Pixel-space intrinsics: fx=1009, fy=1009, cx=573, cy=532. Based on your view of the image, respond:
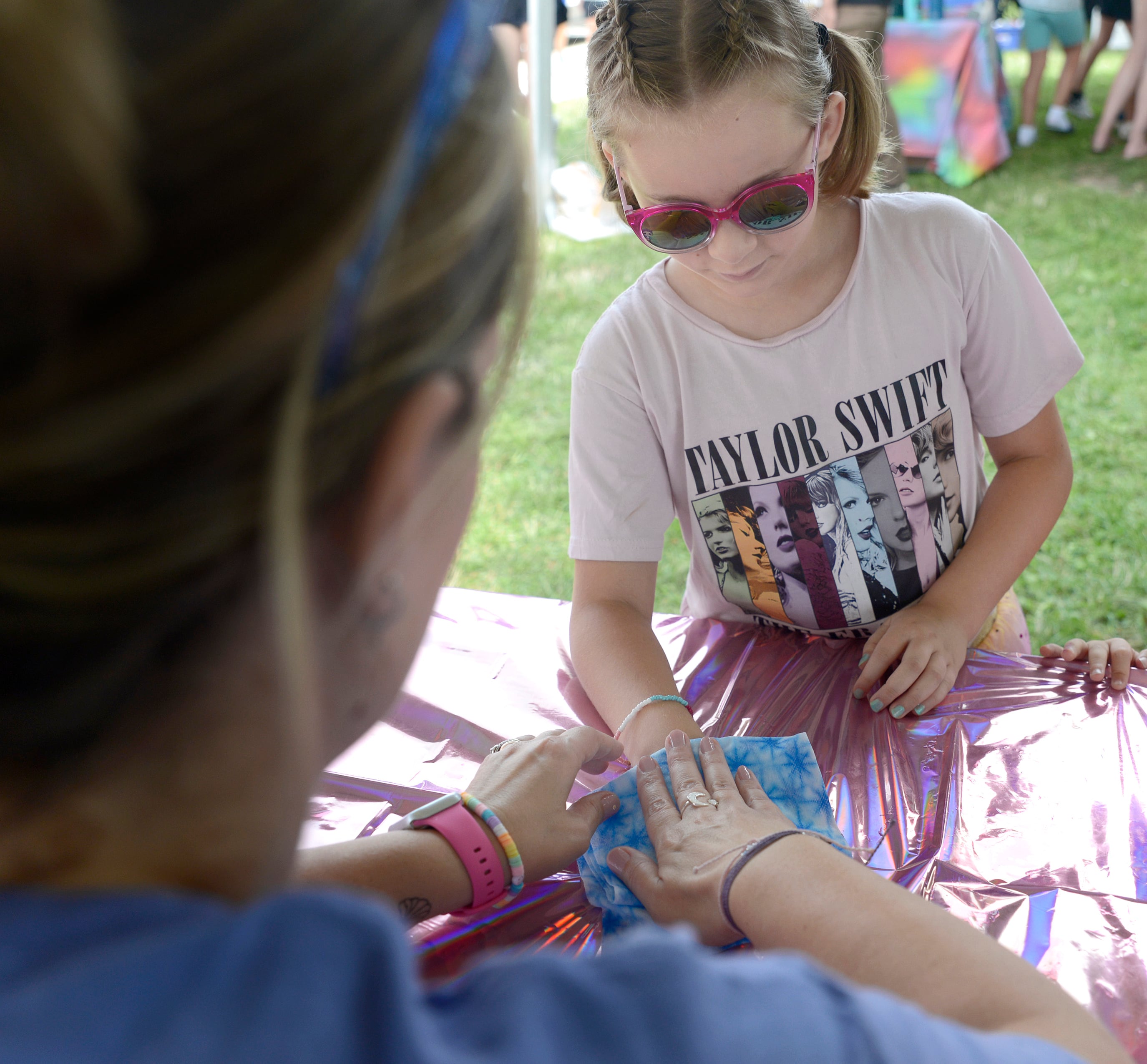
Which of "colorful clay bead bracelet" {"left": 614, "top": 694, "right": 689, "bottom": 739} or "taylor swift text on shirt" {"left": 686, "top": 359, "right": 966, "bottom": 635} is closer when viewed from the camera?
"colorful clay bead bracelet" {"left": 614, "top": 694, "right": 689, "bottom": 739}

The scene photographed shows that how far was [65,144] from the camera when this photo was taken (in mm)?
345

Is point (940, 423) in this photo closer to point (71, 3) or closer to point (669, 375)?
point (669, 375)

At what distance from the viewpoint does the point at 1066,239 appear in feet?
16.8

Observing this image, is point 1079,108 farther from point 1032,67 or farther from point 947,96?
point 947,96

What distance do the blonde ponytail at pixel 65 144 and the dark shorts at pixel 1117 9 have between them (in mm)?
7868

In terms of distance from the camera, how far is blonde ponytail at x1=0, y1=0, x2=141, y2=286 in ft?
1.11

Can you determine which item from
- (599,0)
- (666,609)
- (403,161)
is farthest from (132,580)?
(599,0)

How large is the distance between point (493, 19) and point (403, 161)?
17cm

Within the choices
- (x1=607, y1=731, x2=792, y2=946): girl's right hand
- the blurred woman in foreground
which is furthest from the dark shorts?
the blurred woman in foreground

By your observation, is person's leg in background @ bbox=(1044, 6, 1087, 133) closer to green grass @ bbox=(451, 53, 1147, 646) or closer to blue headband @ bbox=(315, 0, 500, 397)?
green grass @ bbox=(451, 53, 1147, 646)

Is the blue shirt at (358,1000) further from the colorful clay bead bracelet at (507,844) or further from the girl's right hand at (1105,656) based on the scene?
the girl's right hand at (1105,656)

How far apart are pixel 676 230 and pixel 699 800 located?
0.73 m

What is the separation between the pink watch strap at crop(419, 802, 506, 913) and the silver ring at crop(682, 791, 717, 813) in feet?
0.64

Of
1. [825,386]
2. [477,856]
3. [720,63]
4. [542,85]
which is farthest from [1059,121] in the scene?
[477,856]
